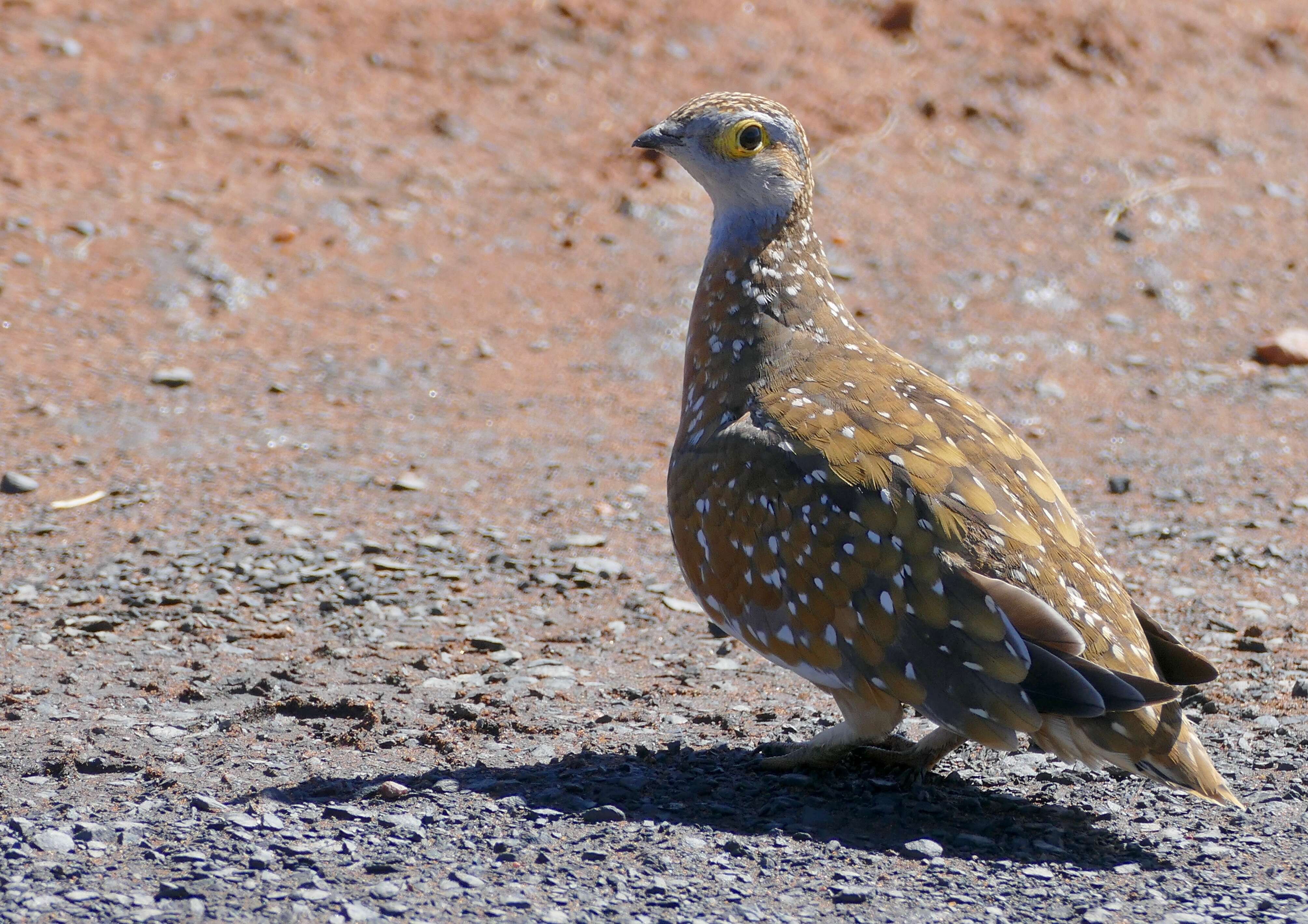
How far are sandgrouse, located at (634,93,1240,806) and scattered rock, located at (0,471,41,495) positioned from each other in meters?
4.46

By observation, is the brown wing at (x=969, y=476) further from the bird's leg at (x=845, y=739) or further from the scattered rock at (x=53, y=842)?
the scattered rock at (x=53, y=842)

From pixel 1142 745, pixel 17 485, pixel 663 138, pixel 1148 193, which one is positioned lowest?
pixel 17 485

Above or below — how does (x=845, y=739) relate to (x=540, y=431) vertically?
above

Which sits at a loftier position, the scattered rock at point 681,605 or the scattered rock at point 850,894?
the scattered rock at point 850,894

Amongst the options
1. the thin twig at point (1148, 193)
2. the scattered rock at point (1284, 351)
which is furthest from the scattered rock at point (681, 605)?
the thin twig at point (1148, 193)

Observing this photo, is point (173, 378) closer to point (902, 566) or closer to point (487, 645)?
point (487, 645)

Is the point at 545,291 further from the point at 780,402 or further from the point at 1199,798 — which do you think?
the point at 1199,798

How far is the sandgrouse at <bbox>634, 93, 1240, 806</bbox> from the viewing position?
4.85 metres

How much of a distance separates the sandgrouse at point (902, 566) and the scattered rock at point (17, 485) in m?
4.46

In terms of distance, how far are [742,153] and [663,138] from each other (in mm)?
389

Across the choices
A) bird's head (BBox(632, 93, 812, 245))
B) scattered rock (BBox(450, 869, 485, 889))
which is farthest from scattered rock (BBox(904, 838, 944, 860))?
bird's head (BBox(632, 93, 812, 245))

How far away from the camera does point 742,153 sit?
6.29 meters

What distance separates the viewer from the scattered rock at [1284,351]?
11.1m

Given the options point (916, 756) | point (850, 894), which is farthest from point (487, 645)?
point (850, 894)
